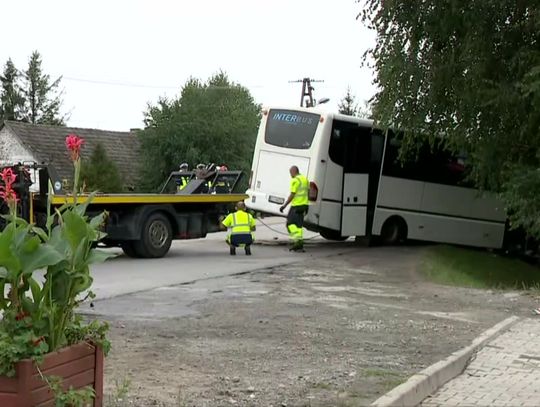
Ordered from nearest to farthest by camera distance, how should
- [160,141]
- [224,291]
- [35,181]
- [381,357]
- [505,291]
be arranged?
[381,357], [224,291], [505,291], [35,181], [160,141]

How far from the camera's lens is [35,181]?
1246 centimetres

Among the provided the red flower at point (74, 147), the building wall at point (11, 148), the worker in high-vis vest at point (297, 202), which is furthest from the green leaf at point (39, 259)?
the building wall at point (11, 148)

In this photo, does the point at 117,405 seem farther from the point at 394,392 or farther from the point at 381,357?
the point at 381,357

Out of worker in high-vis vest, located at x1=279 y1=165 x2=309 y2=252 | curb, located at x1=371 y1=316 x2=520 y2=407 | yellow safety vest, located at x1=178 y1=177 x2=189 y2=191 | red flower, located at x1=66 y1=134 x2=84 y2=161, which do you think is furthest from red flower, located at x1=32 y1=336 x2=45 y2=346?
yellow safety vest, located at x1=178 y1=177 x2=189 y2=191

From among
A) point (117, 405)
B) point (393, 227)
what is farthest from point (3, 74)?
point (117, 405)

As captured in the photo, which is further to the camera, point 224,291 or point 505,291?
point 505,291

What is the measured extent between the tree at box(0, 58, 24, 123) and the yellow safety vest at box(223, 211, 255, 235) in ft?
180

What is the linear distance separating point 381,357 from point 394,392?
4.32 feet

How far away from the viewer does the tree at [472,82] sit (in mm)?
12852

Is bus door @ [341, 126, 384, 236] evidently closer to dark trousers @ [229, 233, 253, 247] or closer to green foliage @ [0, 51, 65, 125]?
dark trousers @ [229, 233, 253, 247]

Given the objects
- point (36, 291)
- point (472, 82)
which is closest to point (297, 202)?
point (472, 82)

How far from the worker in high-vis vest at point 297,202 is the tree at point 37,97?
54.1m

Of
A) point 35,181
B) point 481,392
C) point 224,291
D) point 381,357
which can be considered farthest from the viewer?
point 35,181

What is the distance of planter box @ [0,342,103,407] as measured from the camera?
154 inches
